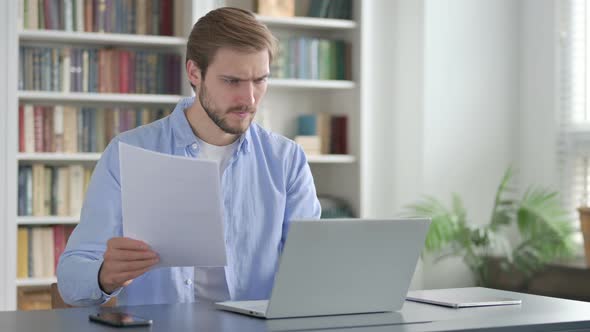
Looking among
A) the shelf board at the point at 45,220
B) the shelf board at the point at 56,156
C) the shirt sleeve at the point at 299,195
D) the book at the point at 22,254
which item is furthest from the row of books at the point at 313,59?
the shirt sleeve at the point at 299,195

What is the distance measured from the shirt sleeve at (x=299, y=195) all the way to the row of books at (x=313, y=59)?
2224mm

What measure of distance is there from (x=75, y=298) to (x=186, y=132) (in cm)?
52

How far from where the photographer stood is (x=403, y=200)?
4.99 m

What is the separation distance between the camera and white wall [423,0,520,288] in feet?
16.3

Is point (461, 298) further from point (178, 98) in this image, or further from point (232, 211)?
point (178, 98)

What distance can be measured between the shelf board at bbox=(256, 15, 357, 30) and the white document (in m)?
2.93

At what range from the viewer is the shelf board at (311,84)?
471 cm

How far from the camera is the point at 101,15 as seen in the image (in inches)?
177

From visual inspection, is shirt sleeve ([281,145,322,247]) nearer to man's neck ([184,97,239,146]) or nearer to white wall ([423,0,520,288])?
man's neck ([184,97,239,146])

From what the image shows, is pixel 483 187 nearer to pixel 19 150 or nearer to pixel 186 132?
pixel 19 150

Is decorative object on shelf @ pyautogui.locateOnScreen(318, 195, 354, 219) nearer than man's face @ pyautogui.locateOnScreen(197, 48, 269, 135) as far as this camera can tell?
No

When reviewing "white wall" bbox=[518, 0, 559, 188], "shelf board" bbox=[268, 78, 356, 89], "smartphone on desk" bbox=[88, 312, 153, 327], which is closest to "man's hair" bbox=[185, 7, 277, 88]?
"smartphone on desk" bbox=[88, 312, 153, 327]

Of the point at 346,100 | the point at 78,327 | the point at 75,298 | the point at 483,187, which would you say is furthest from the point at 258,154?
the point at 483,187

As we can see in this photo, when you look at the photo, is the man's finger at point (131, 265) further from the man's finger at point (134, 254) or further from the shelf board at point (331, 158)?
the shelf board at point (331, 158)
